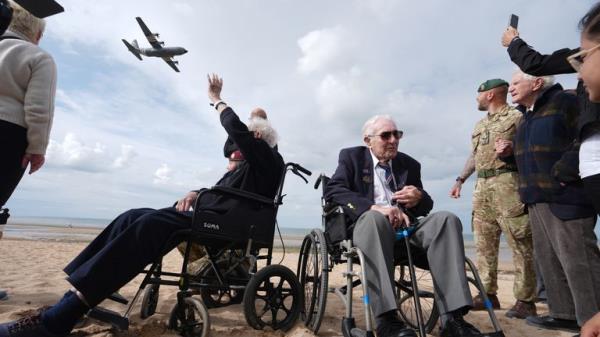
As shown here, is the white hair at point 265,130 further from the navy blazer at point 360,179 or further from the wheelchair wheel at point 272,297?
the wheelchair wheel at point 272,297

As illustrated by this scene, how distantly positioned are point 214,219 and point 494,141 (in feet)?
9.40

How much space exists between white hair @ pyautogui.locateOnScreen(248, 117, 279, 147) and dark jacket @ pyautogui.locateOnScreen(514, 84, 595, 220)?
2.03 metres

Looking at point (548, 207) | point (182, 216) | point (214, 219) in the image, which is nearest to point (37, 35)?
point (182, 216)

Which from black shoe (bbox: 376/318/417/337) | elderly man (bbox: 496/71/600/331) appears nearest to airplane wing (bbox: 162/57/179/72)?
elderly man (bbox: 496/71/600/331)

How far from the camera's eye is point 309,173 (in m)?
3.02

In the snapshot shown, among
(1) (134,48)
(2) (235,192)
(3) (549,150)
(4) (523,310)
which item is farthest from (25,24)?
(1) (134,48)

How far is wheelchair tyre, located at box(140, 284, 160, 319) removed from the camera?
2705 millimetres

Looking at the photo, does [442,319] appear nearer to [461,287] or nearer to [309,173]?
[461,287]

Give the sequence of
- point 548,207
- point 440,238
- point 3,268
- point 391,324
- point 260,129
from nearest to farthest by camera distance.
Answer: point 391,324 < point 440,238 < point 548,207 < point 260,129 < point 3,268

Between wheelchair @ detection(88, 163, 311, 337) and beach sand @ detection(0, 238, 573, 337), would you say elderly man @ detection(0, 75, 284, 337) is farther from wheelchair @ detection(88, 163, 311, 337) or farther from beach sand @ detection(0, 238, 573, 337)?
beach sand @ detection(0, 238, 573, 337)

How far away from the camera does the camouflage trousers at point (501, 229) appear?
3295 mm

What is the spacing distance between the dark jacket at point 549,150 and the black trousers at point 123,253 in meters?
2.54

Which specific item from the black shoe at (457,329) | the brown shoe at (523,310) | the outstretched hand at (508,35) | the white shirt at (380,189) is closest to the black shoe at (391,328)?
the black shoe at (457,329)

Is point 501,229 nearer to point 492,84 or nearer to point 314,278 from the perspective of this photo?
point 492,84
